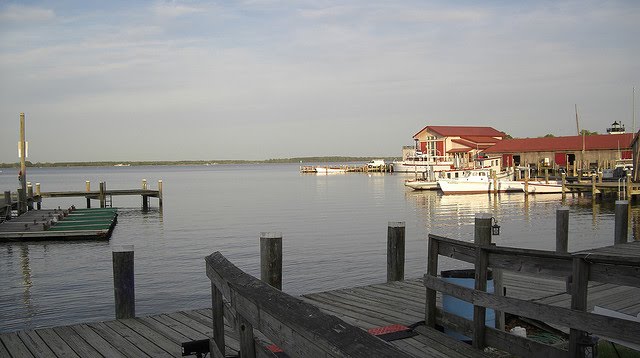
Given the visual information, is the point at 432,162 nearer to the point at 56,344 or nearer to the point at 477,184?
the point at 477,184

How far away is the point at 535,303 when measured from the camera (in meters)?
5.57

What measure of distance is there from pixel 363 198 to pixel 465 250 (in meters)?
51.6

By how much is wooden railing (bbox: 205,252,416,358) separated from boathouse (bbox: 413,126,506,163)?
8496 cm

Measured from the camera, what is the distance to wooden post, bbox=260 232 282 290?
9281mm

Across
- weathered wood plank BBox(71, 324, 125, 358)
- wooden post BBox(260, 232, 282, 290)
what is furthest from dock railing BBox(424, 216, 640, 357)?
weathered wood plank BBox(71, 324, 125, 358)

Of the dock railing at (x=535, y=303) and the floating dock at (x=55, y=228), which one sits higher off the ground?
the dock railing at (x=535, y=303)

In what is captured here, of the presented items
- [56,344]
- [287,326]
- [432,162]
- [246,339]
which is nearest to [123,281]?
[56,344]

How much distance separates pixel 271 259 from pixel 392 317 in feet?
6.84

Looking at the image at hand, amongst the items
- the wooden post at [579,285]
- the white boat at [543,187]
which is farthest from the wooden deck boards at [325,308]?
the white boat at [543,187]

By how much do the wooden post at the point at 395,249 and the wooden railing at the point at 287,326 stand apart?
694cm

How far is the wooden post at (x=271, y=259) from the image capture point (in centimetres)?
928

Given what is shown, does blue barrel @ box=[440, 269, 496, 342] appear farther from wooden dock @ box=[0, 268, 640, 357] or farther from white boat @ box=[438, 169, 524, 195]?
white boat @ box=[438, 169, 524, 195]

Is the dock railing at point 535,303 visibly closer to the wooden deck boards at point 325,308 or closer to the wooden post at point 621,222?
the wooden deck boards at point 325,308

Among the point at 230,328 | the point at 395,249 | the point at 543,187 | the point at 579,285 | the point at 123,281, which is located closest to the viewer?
the point at 579,285
